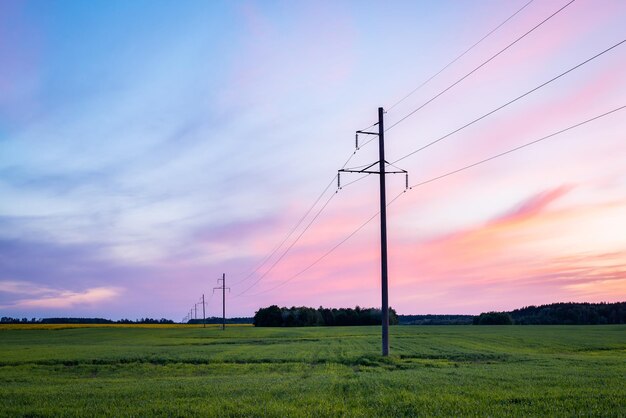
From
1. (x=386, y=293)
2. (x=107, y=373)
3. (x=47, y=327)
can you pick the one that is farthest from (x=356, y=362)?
(x=47, y=327)

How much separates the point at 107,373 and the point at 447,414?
30346 mm

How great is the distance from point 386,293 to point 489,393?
16.1m

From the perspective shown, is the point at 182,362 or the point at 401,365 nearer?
the point at 401,365

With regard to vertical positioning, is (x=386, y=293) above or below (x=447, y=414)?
above

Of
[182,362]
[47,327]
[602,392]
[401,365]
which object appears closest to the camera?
[602,392]

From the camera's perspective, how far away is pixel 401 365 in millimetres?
36375

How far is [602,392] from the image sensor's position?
20.4 m

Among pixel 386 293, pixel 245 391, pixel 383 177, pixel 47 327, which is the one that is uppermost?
pixel 383 177

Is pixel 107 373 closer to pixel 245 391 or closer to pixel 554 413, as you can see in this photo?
pixel 245 391

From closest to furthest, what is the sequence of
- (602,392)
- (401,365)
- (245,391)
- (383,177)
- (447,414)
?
(447,414), (602,392), (245,391), (401,365), (383,177)

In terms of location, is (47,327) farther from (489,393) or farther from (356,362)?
(489,393)

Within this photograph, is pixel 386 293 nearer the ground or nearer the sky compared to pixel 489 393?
nearer the sky

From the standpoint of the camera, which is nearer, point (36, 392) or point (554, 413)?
point (554, 413)

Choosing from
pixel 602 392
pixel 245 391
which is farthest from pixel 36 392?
pixel 602 392
